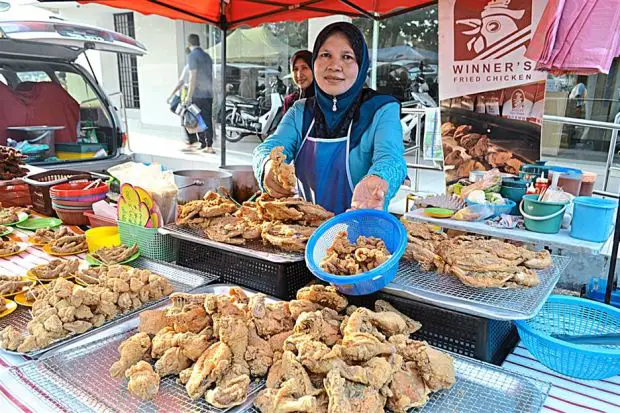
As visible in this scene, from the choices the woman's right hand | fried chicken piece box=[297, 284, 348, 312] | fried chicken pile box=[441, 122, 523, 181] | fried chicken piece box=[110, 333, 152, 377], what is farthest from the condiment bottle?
fried chicken piece box=[110, 333, 152, 377]

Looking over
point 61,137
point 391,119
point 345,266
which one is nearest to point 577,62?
point 391,119

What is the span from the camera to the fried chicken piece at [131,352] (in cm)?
120

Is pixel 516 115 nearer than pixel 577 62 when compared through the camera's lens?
No

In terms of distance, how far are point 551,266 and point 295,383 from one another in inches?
40.5

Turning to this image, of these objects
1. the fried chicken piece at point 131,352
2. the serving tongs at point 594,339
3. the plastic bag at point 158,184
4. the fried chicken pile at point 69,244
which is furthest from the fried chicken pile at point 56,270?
the serving tongs at point 594,339

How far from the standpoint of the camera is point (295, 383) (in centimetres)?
104

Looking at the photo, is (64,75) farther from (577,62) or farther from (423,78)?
(423,78)

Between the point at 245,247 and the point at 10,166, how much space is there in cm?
273

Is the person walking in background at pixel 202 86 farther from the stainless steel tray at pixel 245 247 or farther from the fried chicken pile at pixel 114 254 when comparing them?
the stainless steel tray at pixel 245 247

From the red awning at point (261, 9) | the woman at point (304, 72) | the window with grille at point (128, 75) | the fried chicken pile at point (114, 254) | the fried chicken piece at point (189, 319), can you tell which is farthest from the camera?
the window with grille at point (128, 75)

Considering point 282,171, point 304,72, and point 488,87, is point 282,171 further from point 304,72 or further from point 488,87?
point 488,87

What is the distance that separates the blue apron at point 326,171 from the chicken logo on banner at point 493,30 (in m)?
2.72

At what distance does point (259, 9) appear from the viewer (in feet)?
14.8

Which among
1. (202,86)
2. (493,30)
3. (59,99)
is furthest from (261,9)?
(202,86)
